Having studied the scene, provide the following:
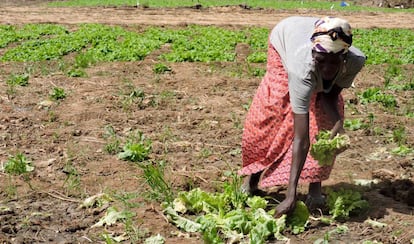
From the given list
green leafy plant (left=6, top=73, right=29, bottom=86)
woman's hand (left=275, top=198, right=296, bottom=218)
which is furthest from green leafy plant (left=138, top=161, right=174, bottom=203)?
green leafy plant (left=6, top=73, right=29, bottom=86)

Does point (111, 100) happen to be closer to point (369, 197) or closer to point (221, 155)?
point (221, 155)

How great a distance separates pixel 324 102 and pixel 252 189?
1070mm

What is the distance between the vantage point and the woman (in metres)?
4.08

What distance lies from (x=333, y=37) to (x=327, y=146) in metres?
0.79

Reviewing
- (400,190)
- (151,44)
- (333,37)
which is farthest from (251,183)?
(151,44)

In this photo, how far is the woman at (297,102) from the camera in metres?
4.08

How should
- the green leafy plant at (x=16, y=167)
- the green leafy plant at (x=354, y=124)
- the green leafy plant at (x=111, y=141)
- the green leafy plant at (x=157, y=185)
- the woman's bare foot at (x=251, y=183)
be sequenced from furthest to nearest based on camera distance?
the green leafy plant at (x=354, y=124), the green leafy plant at (x=111, y=141), the green leafy plant at (x=16, y=167), the woman's bare foot at (x=251, y=183), the green leafy plant at (x=157, y=185)

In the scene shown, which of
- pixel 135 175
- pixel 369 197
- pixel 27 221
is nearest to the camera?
pixel 27 221

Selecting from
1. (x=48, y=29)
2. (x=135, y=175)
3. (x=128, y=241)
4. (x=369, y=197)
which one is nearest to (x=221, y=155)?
(x=135, y=175)

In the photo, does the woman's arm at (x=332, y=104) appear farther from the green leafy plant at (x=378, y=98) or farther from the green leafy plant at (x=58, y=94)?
the green leafy plant at (x=58, y=94)

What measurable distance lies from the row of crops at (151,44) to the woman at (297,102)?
6.90 m

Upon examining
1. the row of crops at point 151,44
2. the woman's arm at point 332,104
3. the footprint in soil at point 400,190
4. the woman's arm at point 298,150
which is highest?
the woman's arm at point 332,104

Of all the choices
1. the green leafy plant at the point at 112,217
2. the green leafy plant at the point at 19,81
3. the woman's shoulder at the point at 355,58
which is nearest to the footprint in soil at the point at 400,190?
the woman's shoulder at the point at 355,58

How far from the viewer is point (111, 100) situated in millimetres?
8484
